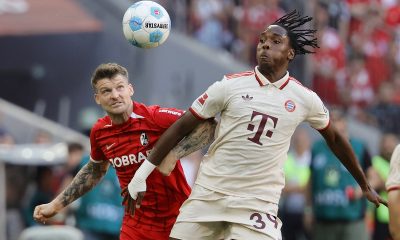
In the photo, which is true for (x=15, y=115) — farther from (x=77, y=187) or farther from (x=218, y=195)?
(x=218, y=195)

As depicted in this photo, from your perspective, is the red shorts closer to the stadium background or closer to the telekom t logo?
the telekom t logo

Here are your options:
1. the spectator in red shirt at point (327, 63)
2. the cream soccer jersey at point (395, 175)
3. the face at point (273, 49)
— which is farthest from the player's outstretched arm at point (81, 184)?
the spectator in red shirt at point (327, 63)

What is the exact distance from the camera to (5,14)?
1714cm

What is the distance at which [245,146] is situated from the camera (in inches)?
307

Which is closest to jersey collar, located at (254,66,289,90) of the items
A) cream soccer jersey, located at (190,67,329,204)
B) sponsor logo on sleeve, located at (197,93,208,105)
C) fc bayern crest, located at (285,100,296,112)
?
cream soccer jersey, located at (190,67,329,204)

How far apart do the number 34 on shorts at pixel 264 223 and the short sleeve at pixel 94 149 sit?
145 cm

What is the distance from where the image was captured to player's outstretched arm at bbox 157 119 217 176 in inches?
315

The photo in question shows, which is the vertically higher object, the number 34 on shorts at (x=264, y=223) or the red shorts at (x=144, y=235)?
the number 34 on shorts at (x=264, y=223)

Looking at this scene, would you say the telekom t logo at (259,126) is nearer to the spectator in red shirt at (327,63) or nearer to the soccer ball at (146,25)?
the soccer ball at (146,25)

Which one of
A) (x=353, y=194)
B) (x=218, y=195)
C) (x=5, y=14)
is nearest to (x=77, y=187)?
(x=218, y=195)

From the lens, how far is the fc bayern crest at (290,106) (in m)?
7.85

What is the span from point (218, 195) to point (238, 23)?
34.3 feet

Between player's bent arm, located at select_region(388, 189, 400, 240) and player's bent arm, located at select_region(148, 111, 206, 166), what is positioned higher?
player's bent arm, located at select_region(148, 111, 206, 166)

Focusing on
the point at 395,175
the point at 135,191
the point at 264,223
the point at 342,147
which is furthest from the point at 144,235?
the point at 395,175
